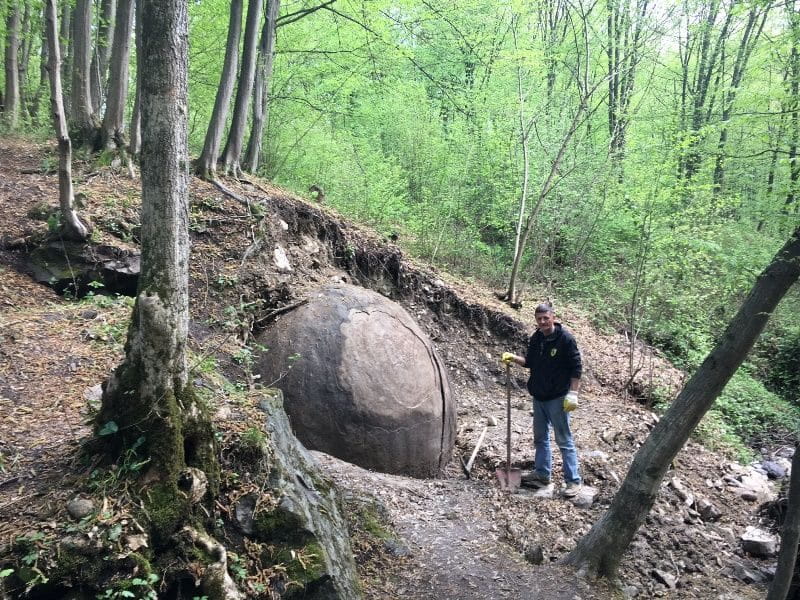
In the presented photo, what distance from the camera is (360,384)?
561cm

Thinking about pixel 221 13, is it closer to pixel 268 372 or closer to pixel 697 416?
pixel 268 372

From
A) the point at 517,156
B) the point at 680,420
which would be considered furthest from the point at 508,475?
the point at 517,156

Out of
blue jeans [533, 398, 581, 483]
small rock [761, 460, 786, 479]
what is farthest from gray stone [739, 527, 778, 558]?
small rock [761, 460, 786, 479]

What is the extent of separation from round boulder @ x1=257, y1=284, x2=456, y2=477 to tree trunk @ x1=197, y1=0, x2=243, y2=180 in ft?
9.47

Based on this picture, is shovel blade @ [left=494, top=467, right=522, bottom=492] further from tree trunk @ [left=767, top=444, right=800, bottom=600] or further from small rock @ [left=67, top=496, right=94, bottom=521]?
small rock @ [left=67, top=496, right=94, bottom=521]

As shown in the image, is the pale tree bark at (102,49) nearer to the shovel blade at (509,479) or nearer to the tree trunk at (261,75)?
the tree trunk at (261,75)

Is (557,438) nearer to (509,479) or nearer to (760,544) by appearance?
Result: (509,479)

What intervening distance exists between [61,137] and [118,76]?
9.78 feet

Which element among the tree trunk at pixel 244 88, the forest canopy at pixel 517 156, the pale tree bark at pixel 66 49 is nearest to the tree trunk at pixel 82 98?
the forest canopy at pixel 517 156

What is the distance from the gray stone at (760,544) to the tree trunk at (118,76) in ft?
31.4

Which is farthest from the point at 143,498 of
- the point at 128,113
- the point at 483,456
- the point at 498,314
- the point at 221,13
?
the point at 128,113

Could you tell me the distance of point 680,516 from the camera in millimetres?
6082

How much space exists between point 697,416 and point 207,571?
3.93m

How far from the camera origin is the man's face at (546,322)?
591 cm
